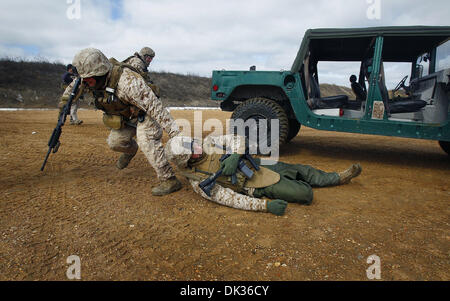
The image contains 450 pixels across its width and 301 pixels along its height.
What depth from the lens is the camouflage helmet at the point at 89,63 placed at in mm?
2883

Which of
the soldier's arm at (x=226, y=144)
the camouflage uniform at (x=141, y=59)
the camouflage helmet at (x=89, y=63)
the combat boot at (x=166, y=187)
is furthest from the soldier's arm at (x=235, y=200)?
the camouflage uniform at (x=141, y=59)

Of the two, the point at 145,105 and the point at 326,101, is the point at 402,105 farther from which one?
the point at 145,105

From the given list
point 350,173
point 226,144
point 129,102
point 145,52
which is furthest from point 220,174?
point 145,52

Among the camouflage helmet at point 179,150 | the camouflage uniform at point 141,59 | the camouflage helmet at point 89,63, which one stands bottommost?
the camouflage helmet at point 179,150

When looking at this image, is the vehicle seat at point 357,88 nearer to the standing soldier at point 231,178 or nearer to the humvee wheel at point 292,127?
the humvee wheel at point 292,127

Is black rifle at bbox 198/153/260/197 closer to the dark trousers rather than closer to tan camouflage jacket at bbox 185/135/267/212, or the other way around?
tan camouflage jacket at bbox 185/135/267/212

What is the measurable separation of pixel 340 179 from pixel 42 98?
61.8ft

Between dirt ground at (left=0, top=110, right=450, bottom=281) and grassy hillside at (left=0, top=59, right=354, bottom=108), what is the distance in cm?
990

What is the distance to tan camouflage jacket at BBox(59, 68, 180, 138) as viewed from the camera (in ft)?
9.83

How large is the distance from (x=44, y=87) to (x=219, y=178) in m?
20.3

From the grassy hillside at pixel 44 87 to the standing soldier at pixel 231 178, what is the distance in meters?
10.2

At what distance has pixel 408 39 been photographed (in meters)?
4.52

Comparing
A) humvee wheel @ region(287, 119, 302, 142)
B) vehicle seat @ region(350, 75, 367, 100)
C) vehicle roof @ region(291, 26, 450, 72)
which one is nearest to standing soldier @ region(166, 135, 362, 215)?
vehicle roof @ region(291, 26, 450, 72)
